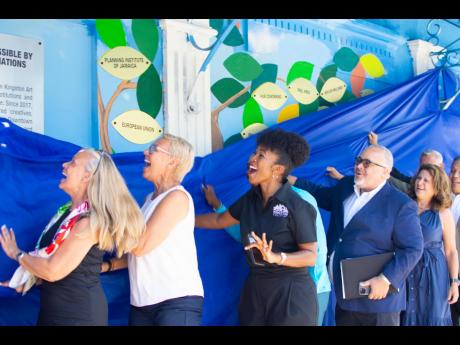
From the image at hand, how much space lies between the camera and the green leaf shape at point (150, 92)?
14.0 ft

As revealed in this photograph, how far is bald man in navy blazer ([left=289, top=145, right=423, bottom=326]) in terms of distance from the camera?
350 centimetres

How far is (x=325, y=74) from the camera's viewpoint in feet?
17.1

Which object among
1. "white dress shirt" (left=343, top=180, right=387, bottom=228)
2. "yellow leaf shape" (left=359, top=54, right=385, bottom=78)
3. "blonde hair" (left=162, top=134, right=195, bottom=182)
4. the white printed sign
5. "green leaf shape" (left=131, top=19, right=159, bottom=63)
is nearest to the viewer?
"blonde hair" (left=162, top=134, right=195, bottom=182)

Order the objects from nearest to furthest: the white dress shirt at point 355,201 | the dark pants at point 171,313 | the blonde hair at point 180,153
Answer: the dark pants at point 171,313 → the blonde hair at point 180,153 → the white dress shirt at point 355,201

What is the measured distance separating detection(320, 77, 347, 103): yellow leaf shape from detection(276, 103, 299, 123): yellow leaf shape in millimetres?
255

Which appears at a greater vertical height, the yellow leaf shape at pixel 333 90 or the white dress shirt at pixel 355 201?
the yellow leaf shape at pixel 333 90

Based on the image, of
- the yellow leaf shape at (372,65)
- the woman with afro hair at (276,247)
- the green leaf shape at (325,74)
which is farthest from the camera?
the yellow leaf shape at (372,65)

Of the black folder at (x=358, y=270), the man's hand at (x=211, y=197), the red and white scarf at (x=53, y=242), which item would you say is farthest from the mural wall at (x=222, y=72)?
the black folder at (x=358, y=270)

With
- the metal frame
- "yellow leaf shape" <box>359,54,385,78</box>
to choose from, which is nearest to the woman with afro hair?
"yellow leaf shape" <box>359,54,385,78</box>

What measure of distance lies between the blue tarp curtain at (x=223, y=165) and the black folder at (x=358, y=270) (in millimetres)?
607

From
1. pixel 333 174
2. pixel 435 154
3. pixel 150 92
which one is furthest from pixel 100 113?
pixel 435 154

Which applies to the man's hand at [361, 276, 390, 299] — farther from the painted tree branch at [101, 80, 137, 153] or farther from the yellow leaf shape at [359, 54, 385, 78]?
the yellow leaf shape at [359, 54, 385, 78]

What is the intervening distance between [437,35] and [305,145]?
2.70 m

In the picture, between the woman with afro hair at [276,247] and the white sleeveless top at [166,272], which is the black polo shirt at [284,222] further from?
the white sleeveless top at [166,272]
